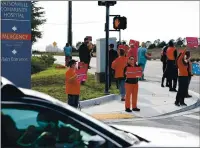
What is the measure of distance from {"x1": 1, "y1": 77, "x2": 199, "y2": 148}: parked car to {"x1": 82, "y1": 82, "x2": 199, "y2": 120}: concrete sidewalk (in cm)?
720

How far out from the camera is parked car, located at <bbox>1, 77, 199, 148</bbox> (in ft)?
11.3

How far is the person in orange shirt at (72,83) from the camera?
10.4 metres

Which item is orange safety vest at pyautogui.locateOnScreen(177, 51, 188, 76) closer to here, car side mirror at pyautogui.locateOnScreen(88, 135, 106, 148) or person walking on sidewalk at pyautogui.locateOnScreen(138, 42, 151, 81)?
person walking on sidewalk at pyautogui.locateOnScreen(138, 42, 151, 81)

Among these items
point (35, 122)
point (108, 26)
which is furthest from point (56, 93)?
point (35, 122)

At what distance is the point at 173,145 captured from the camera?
11.5 feet

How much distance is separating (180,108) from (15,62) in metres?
4.92

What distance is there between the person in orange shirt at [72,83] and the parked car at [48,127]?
664 cm

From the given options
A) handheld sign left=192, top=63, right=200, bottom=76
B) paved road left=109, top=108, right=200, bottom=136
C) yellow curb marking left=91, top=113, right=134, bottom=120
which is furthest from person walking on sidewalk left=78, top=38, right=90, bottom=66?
paved road left=109, top=108, right=200, bottom=136

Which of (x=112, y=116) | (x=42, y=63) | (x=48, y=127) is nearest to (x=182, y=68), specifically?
(x=112, y=116)

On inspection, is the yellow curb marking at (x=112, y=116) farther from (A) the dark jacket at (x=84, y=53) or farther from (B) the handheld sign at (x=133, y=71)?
(A) the dark jacket at (x=84, y=53)

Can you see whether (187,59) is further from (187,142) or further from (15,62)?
(187,142)

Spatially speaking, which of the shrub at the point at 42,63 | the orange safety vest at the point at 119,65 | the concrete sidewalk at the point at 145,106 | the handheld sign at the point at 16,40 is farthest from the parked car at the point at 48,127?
the shrub at the point at 42,63

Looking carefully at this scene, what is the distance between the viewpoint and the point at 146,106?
13.2 m

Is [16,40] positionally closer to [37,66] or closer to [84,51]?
[84,51]
